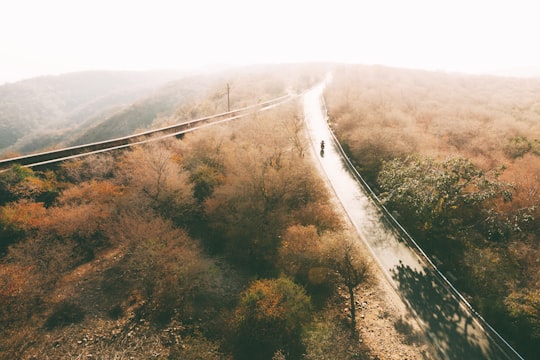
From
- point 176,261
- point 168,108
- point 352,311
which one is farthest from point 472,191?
point 168,108

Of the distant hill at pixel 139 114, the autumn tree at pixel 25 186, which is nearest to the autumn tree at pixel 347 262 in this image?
the autumn tree at pixel 25 186

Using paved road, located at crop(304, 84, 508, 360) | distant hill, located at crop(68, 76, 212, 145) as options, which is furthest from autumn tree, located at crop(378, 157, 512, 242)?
distant hill, located at crop(68, 76, 212, 145)

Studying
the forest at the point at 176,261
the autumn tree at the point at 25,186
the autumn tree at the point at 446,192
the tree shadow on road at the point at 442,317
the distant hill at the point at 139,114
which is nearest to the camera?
the tree shadow on road at the point at 442,317

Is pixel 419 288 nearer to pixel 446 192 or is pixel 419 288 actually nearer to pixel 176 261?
pixel 446 192

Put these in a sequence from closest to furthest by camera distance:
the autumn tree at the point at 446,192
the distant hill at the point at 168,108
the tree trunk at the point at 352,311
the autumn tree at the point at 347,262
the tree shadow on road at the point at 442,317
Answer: the tree shadow on road at the point at 442,317
the tree trunk at the point at 352,311
the autumn tree at the point at 347,262
the autumn tree at the point at 446,192
the distant hill at the point at 168,108

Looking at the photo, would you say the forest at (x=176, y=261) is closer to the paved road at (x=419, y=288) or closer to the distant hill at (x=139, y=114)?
the paved road at (x=419, y=288)

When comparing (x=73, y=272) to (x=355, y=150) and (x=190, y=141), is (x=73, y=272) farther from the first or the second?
(x=355, y=150)

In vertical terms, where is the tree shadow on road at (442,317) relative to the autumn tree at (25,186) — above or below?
below
